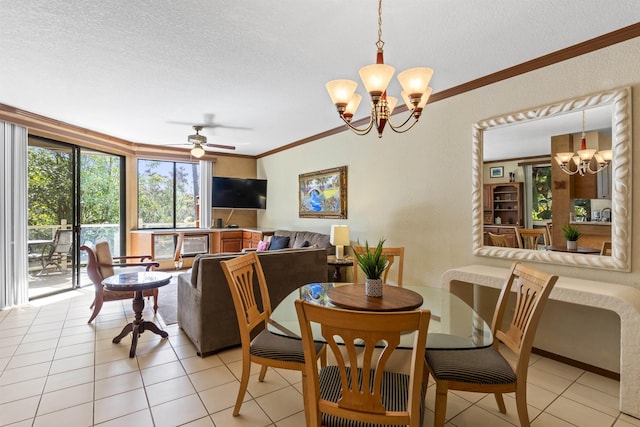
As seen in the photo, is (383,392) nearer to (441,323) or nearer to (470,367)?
(470,367)

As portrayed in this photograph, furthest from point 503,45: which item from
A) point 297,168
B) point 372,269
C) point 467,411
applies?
point 297,168

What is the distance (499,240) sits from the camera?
300 centimetres

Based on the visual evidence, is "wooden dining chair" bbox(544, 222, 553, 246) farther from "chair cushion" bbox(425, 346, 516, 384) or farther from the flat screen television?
the flat screen television

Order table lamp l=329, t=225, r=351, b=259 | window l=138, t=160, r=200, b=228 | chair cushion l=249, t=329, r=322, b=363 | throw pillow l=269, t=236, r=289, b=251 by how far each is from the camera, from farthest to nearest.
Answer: window l=138, t=160, r=200, b=228 < throw pillow l=269, t=236, r=289, b=251 < table lamp l=329, t=225, r=351, b=259 < chair cushion l=249, t=329, r=322, b=363

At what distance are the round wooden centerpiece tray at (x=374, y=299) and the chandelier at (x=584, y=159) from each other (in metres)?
1.75

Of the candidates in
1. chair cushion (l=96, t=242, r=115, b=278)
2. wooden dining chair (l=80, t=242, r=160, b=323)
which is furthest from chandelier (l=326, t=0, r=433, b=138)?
chair cushion (l=96, t=242, r=115, b=278)

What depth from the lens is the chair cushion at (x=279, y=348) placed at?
1839 millimetres

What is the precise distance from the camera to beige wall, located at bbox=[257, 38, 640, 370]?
2.40 m

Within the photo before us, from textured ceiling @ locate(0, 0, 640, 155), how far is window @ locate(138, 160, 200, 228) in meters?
2.78

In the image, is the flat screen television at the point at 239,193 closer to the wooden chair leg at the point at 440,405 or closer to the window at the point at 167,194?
the window at the point at 167,194

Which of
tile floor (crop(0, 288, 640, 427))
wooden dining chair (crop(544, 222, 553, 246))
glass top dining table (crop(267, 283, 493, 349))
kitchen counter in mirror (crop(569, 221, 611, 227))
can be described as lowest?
A: tile floor (crop(0, 288, 640, 427))

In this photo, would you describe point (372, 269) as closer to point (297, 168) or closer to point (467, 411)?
point (467, 411)

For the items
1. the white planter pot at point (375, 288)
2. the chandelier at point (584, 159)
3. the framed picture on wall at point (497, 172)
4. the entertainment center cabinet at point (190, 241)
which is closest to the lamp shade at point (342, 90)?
the white planter pot at point (375, 288)

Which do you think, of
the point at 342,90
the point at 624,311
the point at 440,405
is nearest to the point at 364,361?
Result: the point at 440,405
